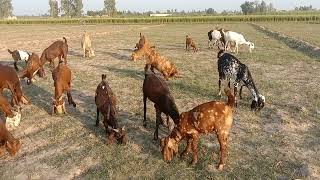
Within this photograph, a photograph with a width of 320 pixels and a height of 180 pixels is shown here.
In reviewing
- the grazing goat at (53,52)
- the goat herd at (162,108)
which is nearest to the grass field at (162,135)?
the goat herd at (162,108)

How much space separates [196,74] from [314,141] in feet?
28.6

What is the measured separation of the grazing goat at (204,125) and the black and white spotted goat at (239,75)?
13.2 ft

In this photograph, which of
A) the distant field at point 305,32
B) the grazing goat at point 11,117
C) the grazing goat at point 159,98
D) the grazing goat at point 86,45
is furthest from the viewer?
the distant field at point 305,32

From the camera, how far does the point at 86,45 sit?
23.6 metres

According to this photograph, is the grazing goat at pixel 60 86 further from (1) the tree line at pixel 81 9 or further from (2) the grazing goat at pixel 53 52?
(1) the tree line at pixel 81 9

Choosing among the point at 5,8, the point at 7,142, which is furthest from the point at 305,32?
the point at 5,8

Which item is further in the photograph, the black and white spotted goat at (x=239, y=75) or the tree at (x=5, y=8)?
the tree at (x=5, y=8)

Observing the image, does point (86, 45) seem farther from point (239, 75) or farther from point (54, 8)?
point (54, 8)

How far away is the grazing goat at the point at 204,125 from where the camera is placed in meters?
7.92

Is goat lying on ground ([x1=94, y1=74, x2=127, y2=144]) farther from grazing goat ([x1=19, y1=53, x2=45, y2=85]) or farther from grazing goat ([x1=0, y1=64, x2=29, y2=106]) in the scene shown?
grazing goat ([x1=19, y1=53, x2=45, y2=85])

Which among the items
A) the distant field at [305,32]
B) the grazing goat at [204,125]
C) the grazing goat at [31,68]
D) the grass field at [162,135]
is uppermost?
the distant field at [305,32]

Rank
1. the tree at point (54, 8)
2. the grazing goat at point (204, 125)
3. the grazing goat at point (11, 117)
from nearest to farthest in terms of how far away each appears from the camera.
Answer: the grazing goat at point (204, 125), the grazing goat at point (11, 117), the tree at point (54, 8)

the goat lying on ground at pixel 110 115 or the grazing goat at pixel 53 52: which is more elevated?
the grazing goat at pixel 53 52

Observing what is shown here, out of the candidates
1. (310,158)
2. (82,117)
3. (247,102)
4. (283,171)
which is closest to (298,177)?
(283,171)
